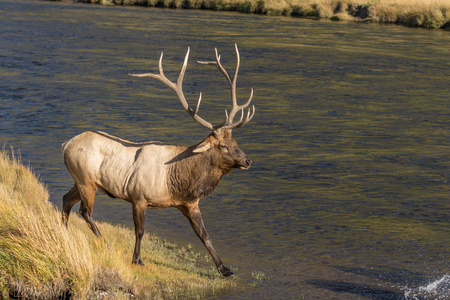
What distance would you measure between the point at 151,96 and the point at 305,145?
671 cm

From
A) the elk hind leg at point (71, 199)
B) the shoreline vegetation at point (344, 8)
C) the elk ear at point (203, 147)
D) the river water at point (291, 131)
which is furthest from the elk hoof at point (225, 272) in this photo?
the shoreline vegetation at point (344, 8)

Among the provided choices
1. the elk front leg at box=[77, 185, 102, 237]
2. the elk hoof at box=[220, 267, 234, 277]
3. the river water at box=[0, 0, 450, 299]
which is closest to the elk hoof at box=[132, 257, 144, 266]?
the elk front leg at box=[77, 185, 102, 237]

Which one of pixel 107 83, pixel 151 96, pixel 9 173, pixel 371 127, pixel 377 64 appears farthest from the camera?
pixel 377 64

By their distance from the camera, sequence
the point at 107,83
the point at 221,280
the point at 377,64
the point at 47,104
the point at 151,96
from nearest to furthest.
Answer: the point at 221,280 < the point at 47,104 < the point at 151,96 < the point at 107,83 < the point at 377,64

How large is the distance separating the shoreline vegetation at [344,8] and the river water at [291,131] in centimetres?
297

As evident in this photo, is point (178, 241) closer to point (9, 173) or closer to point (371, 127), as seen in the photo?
point (9, 173)

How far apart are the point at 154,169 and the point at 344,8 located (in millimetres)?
37432

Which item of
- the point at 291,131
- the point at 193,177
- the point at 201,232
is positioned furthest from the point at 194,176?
the point at 291,131

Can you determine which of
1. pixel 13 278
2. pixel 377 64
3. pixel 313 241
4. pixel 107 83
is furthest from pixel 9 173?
pixel 377 64

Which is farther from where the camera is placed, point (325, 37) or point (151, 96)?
point (325, 37)

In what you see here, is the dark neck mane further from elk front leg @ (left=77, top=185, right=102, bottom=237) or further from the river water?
the river water

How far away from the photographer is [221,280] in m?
7.61

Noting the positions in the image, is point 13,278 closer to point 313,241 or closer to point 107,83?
point 313,241

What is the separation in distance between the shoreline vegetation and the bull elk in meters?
31.8
